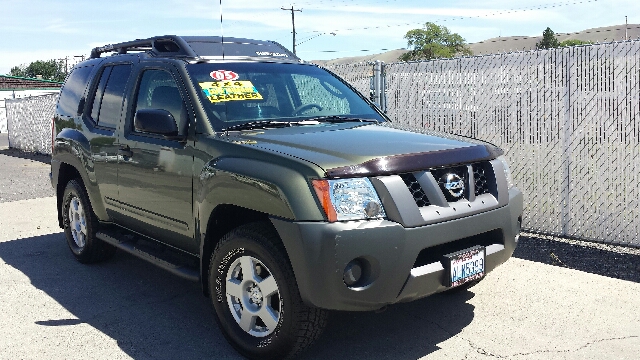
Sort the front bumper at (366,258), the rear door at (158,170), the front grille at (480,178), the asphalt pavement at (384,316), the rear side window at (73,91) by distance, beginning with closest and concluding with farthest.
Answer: the front bumper at (366,258)
the front grille at (480,178)
the asphalt pavement at (384,316)
the rear door at (158,170)
the rear side window at (73,91)

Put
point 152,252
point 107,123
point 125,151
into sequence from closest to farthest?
point 152,252, point 125,151, point 107,123

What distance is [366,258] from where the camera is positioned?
3281mm

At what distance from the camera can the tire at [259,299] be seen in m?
3.47

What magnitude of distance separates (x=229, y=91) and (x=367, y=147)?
1.26 metres

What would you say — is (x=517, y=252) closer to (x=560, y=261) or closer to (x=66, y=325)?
(x=560, y=261)

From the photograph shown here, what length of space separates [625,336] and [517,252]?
222 centimetres

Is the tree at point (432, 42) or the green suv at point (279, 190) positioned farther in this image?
the tree at point (432, 42)

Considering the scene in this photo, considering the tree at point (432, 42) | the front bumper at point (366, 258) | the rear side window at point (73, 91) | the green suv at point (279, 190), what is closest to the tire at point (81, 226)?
the green suv at point (279, 190)

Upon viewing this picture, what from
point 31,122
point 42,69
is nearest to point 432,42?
point 42,69

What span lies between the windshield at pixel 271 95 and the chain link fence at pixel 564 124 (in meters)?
2.39

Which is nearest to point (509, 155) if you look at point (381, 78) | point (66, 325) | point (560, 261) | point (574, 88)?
point (574, 88)

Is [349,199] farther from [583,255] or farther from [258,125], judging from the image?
[583,255]

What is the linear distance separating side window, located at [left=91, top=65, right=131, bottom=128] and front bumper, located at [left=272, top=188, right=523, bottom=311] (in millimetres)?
2443

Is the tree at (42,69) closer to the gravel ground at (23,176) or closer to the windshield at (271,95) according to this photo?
the gravel ground at (23,176)
